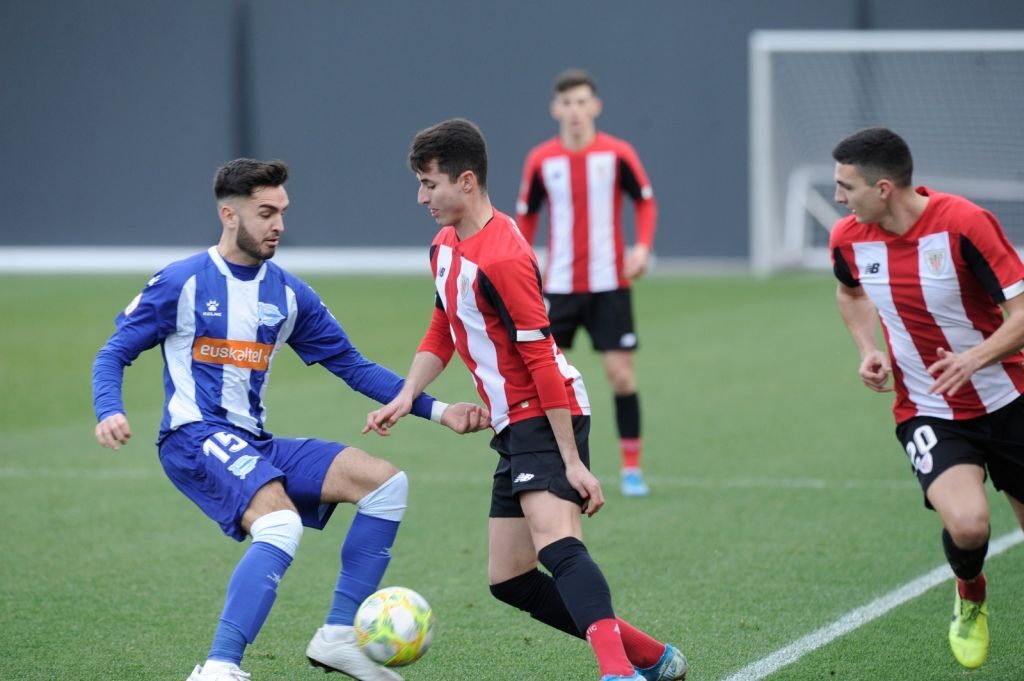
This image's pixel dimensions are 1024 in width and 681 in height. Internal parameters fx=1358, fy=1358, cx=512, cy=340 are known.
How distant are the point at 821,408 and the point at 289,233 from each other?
1243 cm

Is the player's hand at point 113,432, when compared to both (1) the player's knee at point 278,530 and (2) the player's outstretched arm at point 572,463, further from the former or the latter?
(2) the player's outstretched arm at point 572,463

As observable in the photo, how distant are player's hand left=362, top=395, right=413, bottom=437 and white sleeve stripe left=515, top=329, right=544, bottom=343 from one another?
2.00 ft

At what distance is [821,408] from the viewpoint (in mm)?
9961

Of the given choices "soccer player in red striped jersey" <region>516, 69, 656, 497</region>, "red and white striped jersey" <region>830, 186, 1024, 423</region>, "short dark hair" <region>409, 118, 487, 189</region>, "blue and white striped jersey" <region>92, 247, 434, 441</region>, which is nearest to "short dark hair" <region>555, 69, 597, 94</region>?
"soccer player in red striped jersey" <region>516, 69, 656, 497</region>

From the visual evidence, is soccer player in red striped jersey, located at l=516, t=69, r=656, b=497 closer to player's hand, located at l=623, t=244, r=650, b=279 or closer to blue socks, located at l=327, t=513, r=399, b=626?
player's hand, located at l=623, t=244, r=650, b=279

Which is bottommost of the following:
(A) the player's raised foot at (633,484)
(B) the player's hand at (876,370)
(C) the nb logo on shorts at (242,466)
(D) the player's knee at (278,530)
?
(A) the player's raised foot at (633,484)

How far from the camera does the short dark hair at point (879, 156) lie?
4.38 m

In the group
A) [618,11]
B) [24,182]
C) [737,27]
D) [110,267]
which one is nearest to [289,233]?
[110,267]

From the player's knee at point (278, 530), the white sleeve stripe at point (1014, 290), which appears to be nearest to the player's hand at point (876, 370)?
the white sleeve stripe at point (1014, 290)

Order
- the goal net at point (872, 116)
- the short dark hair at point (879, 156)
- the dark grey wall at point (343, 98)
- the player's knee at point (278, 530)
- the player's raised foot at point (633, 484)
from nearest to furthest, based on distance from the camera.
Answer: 1. the player's knee at point (278, 530)
2. the short dark hair at point (879, 156)
3. the player's raised foot at point (633, 484)
4. the goal net at point (872, 116)
5. the dark grey wall at point (343, 98)

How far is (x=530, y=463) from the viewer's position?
4102 mm

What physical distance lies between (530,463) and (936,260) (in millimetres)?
1515

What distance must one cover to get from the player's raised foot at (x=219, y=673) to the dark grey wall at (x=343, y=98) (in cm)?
1626

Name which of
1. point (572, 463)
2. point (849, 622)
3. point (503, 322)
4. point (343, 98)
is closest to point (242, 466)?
point (503, 322)
